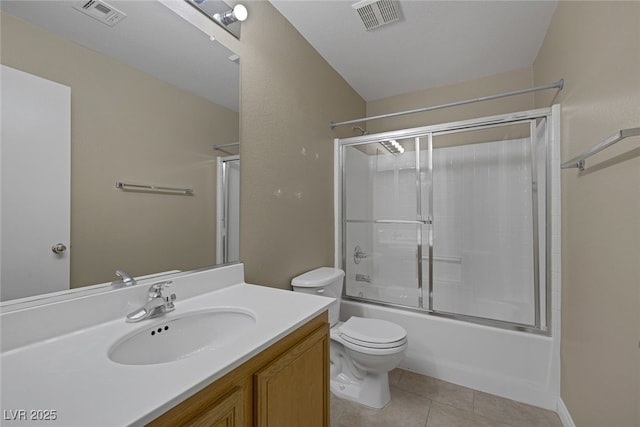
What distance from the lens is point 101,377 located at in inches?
24.1

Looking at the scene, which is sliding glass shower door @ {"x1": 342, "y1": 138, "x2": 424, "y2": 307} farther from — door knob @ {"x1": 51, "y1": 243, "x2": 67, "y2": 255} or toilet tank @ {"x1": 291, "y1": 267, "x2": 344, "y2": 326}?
door knob @ {"x1": 51, "y1": 243, "x2": 67, "y2": 255}

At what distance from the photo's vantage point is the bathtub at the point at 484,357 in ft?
5.52

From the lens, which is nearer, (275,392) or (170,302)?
(275,392)

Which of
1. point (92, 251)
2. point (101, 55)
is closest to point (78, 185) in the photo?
point (92, 251)

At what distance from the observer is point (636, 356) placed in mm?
926

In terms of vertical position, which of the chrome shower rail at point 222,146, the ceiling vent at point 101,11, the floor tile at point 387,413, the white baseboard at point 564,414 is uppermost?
the ceiling vent at point 101,11

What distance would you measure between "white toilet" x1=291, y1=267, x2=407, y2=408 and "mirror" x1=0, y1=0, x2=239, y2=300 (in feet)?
2.62

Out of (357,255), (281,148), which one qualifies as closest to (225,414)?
(281,148)

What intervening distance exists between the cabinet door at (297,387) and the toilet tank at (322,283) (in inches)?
23.8

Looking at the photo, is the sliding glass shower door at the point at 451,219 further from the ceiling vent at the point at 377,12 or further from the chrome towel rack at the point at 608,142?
the ceiling vent at the point at 377,12

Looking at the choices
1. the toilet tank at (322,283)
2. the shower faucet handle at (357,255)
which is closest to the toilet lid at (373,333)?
the toilet tank at (322,283)

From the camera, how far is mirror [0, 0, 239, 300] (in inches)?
32.8

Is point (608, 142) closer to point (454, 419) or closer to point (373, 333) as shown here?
point (373, 333)

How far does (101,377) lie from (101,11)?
1137mm
